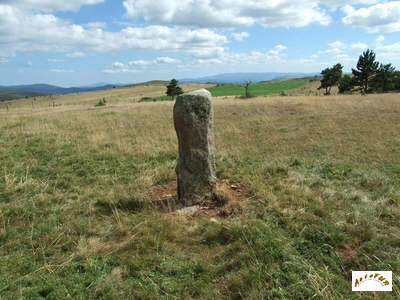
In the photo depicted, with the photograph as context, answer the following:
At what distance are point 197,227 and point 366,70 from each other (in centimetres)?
4773

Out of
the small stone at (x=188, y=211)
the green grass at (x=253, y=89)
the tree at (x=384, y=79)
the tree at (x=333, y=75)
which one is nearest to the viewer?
the small stone at (x=188, y=211)

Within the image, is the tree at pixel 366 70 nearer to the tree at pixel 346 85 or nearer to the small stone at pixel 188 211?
the tree at pixel 346 85

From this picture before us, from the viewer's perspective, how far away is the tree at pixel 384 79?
39469 mm

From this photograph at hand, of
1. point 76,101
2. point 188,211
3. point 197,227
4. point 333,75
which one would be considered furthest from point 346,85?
point 76,101

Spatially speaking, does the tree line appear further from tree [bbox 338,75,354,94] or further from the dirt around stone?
the dirt around stone

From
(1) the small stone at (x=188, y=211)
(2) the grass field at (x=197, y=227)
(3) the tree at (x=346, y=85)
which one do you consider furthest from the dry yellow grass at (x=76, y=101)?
(3) the tree at (x=346, y=85)

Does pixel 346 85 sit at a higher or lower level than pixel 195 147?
higher

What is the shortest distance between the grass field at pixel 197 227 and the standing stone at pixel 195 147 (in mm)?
695

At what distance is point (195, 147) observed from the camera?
5328 millimetres

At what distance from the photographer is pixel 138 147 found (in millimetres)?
9516

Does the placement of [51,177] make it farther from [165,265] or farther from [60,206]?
[165,265]

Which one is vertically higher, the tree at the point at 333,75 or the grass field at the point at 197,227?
the tree at the point at 333,75

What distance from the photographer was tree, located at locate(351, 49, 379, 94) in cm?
4072

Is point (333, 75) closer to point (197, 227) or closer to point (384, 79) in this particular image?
point (384, 79)
